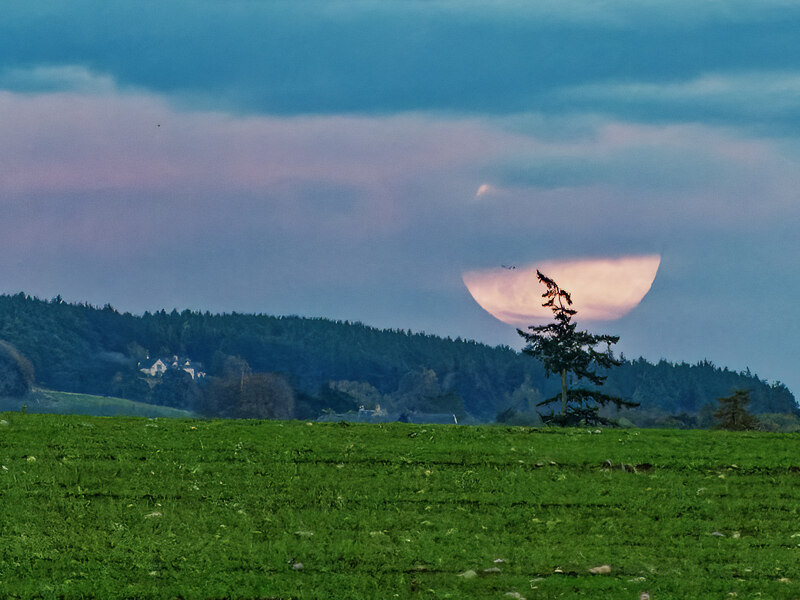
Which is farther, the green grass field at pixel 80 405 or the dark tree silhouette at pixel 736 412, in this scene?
the green grass field at pixel 80 405

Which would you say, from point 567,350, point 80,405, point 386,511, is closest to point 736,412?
point 567,350

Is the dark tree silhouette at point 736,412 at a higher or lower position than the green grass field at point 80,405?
higher

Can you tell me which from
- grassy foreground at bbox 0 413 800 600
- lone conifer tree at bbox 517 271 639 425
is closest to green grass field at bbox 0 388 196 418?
lone conifer tree at bbox 517 271 639 425

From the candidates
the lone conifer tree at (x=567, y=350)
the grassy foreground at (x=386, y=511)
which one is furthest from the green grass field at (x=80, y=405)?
the grassy foreground at (x=386, y=511)

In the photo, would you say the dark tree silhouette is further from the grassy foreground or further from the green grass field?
the green grass field

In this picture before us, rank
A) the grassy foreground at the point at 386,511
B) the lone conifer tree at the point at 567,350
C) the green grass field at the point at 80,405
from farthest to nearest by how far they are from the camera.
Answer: the green grass field at the point at 80,405
the lone conifer tree at the point at 567,350
the grassy foreground at the point at 386,511

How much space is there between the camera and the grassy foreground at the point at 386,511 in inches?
637

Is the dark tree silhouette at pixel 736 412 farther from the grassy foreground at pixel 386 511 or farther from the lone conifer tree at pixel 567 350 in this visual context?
the grassy foreground at pixel 386 511

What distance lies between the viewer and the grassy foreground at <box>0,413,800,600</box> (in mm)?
16188

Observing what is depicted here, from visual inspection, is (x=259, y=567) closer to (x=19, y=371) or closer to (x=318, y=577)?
(x=318, y=577)

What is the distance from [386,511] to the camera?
64.5 ft

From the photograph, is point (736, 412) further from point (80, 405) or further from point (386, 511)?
point (80, 405)

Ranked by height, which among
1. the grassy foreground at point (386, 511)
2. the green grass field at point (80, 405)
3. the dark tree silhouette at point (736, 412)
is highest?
the dark tree silhouette at point (736, 412)

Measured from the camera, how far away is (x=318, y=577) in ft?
53.0
